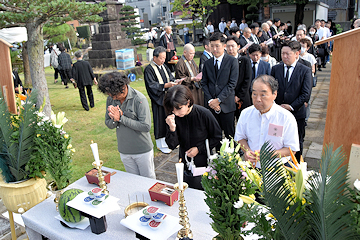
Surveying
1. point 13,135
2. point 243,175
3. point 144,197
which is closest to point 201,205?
point 144,197

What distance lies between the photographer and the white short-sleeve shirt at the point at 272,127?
249 centimetres

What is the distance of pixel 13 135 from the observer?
239 cm

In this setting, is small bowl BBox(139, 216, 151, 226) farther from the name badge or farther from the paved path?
the paved path

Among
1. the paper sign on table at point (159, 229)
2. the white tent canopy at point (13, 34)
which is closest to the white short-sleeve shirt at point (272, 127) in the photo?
the paper sign on table at point (159, 229)

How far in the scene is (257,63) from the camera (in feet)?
16.6

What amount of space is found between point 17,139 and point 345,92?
245cm

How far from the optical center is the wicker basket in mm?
2475

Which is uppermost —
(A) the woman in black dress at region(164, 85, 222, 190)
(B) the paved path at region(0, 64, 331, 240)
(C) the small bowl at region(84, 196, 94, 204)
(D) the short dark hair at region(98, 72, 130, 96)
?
(D) the short dark hair at region(98, 72, 130, 96)

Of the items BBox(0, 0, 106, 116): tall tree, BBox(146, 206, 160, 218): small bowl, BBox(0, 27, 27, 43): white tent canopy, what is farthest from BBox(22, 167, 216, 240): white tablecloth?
BBox(0, 27, 27, 43): white tent canopy

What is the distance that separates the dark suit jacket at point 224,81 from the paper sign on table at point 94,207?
2.61 m

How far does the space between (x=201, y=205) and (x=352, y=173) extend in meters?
1.15

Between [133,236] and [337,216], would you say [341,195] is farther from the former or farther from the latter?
[133,236]

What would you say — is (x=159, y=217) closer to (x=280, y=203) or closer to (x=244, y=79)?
(x=280, y=203)

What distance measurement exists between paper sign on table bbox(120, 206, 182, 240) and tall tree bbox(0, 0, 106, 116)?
4244mm
